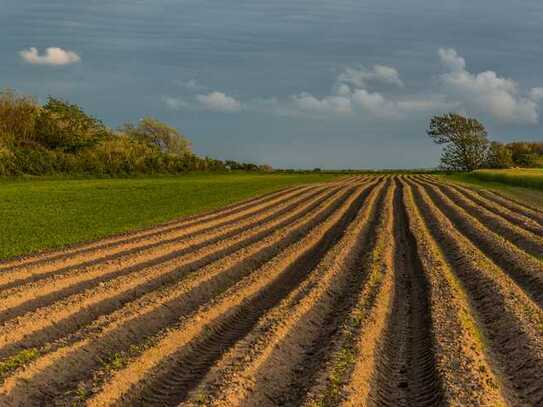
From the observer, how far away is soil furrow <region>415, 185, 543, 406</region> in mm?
7051

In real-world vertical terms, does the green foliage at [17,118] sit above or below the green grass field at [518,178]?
above

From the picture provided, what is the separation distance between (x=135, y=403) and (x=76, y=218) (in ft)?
58.4

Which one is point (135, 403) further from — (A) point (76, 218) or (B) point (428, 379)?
(A) point (76, 218)

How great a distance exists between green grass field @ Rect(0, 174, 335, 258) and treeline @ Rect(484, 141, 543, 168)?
193ft

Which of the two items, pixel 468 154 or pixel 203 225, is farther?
pixel 468 154

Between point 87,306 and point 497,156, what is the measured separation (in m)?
89.1

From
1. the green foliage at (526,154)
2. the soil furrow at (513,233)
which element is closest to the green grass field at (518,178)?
the soil furrow at (513,233)

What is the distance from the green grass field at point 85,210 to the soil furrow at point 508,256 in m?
12.8

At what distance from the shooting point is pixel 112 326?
8.95m

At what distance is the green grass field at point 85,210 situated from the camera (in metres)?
18.0

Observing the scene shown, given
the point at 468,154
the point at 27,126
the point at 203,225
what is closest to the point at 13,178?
the point at 27,126

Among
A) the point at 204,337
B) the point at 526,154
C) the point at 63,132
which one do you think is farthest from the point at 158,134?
the point at 204,337

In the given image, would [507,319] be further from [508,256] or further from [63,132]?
[63,132]

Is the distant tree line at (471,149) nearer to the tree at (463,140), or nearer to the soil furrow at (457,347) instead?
the tree at (463,140)
